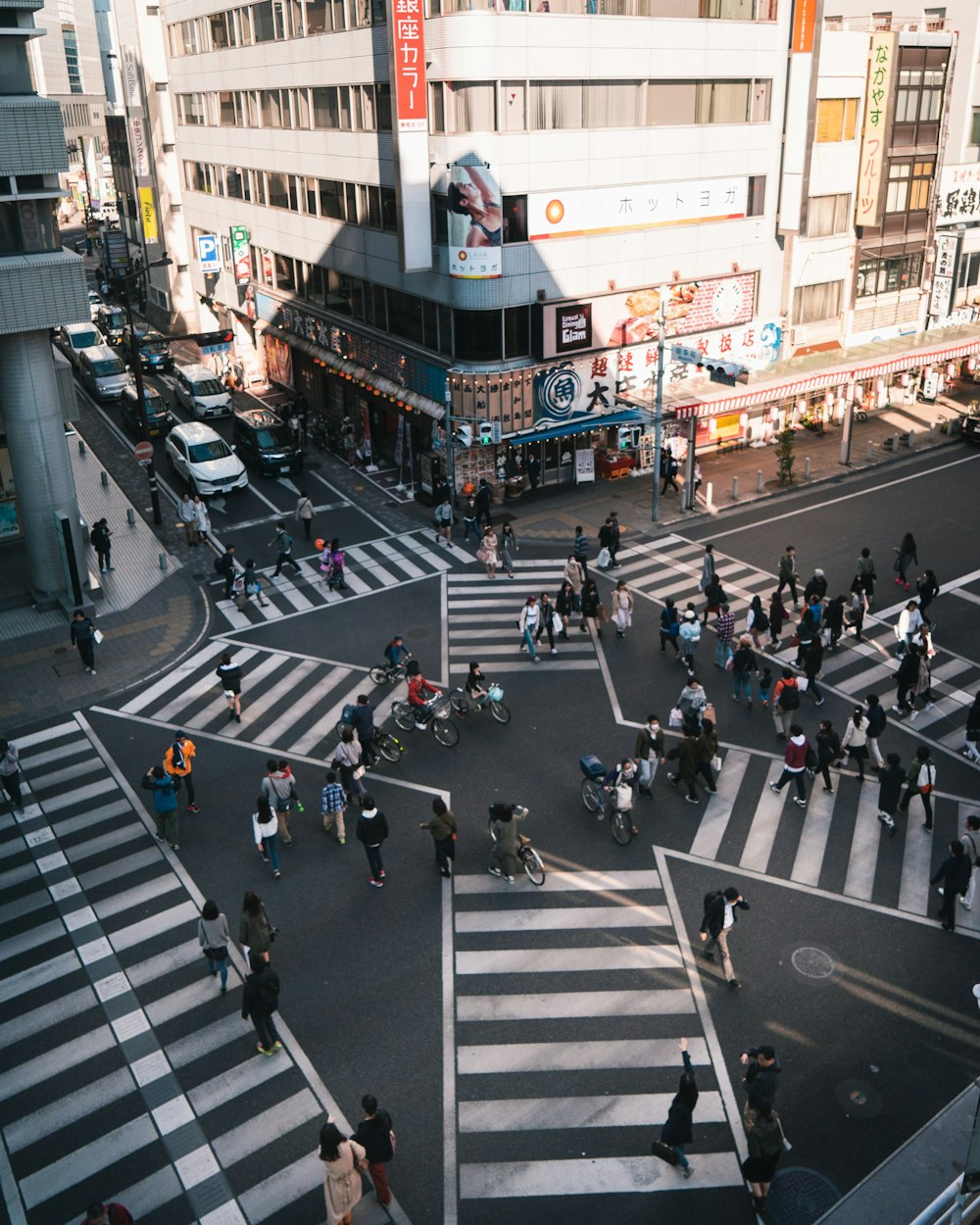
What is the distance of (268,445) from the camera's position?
144 ft

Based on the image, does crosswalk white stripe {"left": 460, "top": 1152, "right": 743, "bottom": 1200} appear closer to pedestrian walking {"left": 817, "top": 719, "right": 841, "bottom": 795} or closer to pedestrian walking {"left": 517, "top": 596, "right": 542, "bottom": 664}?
pedestrian walking {"left": 817, "top": 719, "right": 841, "bottom": 795}

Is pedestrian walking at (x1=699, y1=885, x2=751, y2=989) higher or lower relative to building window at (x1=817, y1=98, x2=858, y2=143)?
lower

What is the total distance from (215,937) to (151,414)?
36.0 metres

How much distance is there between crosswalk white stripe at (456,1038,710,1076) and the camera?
1573cm

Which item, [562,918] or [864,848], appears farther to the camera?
[864,848]

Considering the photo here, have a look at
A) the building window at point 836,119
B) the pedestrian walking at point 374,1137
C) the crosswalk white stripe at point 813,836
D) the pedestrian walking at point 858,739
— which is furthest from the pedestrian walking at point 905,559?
the pedestrian walking at point 374,1137

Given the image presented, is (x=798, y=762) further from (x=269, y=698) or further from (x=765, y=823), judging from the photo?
(x=269, y=698)

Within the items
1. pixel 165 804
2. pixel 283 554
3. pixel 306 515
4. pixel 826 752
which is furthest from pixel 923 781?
pixel 306 515

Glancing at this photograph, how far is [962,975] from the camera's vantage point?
17.2 m

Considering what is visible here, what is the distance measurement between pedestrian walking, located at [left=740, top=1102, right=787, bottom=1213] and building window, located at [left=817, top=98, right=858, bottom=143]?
39.6m

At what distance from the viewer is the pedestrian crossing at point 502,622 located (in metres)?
28.5

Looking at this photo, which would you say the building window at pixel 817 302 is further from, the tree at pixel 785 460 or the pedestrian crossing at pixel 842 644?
the pedestrian crossing at pixel 842 644

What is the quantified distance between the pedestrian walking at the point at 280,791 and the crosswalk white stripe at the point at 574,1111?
737 cm

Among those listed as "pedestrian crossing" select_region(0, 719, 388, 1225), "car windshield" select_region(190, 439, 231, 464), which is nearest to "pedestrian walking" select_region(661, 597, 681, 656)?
"pedestrian crossing" select_region(0, 719, 388, 1225)
